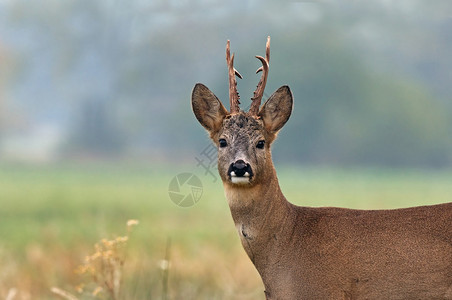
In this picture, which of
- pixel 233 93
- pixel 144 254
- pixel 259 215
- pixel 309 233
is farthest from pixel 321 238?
pixel 144 254

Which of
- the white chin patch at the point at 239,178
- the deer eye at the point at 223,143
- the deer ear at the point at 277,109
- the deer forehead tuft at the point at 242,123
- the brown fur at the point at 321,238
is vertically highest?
the deer ear at the point at 277,109

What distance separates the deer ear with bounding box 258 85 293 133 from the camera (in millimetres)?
7043

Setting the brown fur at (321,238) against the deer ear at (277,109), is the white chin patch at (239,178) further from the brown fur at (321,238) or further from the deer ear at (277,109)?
the deer ear at (277,109)

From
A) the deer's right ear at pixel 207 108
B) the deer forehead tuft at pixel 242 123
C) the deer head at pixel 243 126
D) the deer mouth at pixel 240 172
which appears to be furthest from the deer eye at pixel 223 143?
the deer mouth at pixel 240 172

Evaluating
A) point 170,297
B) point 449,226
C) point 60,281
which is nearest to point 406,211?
point 449,226

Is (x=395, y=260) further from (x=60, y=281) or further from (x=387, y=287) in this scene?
(x=60, y=281)

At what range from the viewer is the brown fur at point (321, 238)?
6551 millimetres

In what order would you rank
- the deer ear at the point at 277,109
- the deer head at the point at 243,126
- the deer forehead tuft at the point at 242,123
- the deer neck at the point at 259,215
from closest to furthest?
the deer head at the point at 243,126 → the deer neck at the point at 259,215 → the deer forehead tuft at the point at 242,123 → the deer ear at the point at 277,109

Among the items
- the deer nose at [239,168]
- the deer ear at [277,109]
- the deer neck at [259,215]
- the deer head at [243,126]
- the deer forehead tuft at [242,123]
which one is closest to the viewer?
the deer nose at [239,168]

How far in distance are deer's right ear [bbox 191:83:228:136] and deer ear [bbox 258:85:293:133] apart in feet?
1.11

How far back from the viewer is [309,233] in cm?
692

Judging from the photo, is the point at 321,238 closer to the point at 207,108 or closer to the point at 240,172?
the point at 240,172

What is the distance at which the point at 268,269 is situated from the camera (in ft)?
22.4

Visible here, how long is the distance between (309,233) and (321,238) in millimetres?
116
